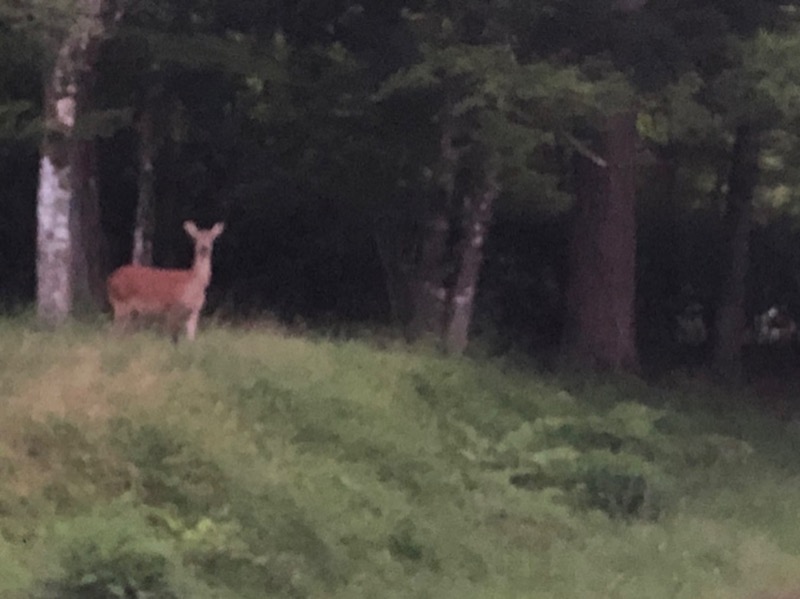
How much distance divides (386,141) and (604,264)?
350 centimetres

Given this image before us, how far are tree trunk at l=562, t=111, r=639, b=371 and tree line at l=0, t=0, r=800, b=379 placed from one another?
0.03m

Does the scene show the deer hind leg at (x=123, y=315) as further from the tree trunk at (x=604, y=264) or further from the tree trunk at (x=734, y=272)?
the tree trunk at (x=734, y=272)

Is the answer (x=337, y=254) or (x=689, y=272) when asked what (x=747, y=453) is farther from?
(x=689, y=272)

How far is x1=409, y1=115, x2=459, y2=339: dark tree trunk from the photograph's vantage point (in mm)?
15164

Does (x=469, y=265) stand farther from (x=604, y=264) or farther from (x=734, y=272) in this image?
(x=734, y=272)

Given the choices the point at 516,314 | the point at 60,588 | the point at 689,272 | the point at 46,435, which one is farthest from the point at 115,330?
the point at 689,272

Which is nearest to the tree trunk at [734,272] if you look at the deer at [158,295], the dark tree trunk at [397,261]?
the dark tree trunk at [397,261]

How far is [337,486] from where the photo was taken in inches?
367

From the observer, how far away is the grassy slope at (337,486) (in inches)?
309

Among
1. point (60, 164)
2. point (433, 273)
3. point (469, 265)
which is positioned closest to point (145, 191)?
point (60, 164)

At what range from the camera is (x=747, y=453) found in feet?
43.1

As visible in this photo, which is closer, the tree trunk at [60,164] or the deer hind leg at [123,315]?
the tree trunk at [60,164]

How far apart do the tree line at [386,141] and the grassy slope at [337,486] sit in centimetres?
253

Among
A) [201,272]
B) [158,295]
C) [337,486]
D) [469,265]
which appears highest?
[469,265]
